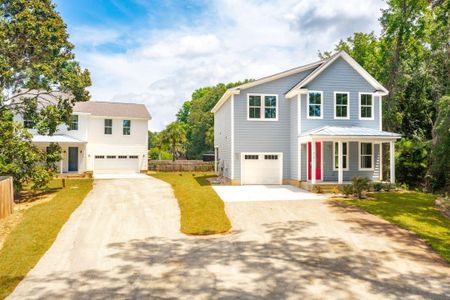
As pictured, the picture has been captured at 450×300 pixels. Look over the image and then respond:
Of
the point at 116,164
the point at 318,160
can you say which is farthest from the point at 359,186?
the point at 116,164

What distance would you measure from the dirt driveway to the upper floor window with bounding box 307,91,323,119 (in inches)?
390

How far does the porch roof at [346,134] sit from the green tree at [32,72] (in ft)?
48.6

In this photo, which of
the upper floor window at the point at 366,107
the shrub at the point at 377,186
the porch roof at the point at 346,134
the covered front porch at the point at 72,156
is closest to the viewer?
the porch roof at the point at 346,134

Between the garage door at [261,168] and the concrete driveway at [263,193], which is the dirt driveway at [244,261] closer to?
the concrete driveway at [263,193]

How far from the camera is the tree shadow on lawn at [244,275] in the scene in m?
6.72

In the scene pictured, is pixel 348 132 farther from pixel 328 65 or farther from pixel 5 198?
pixel 5 198

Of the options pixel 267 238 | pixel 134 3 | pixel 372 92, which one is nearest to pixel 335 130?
pixel 372 92

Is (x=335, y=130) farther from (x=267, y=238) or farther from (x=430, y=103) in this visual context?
(x=430, y=103)

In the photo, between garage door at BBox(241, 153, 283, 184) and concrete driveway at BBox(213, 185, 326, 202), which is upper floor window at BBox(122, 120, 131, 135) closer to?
garage door at BBox(241, 153, 283, 184)

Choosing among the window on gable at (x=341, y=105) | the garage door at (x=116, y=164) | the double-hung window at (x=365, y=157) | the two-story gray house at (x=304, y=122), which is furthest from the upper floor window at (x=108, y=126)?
the double-hung window at (x=365, y=157)

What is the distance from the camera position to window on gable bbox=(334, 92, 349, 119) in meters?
22.7

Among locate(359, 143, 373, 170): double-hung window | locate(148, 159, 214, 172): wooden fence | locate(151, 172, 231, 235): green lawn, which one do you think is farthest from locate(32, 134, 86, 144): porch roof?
locate(359, 143, 373, 170): double-hung window

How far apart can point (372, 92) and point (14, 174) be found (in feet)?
75.8

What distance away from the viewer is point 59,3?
20.5 meters
